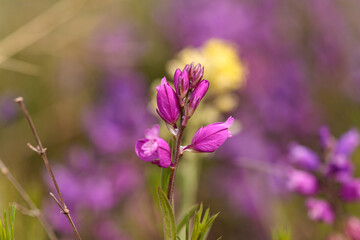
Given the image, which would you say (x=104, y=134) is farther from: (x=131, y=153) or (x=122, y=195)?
(x=122, y=195)

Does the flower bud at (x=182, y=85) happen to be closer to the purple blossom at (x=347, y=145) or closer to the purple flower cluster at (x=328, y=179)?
the purple flower cluster at (x=328, y=179)

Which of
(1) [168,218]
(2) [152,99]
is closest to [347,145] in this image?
(1) [168,218]

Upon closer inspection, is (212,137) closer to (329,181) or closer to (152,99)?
(329,181)

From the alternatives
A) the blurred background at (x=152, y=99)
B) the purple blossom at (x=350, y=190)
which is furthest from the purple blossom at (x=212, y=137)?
the purple blossom at (x=350, y=190)

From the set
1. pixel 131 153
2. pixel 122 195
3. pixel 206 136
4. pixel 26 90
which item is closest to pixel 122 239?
pixel 122 195

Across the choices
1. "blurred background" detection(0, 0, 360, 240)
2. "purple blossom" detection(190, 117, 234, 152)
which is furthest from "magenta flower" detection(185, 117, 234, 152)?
"blurred background" detection(0, 0, 360, 240)

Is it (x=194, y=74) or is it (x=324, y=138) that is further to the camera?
(x=324, y=138)
